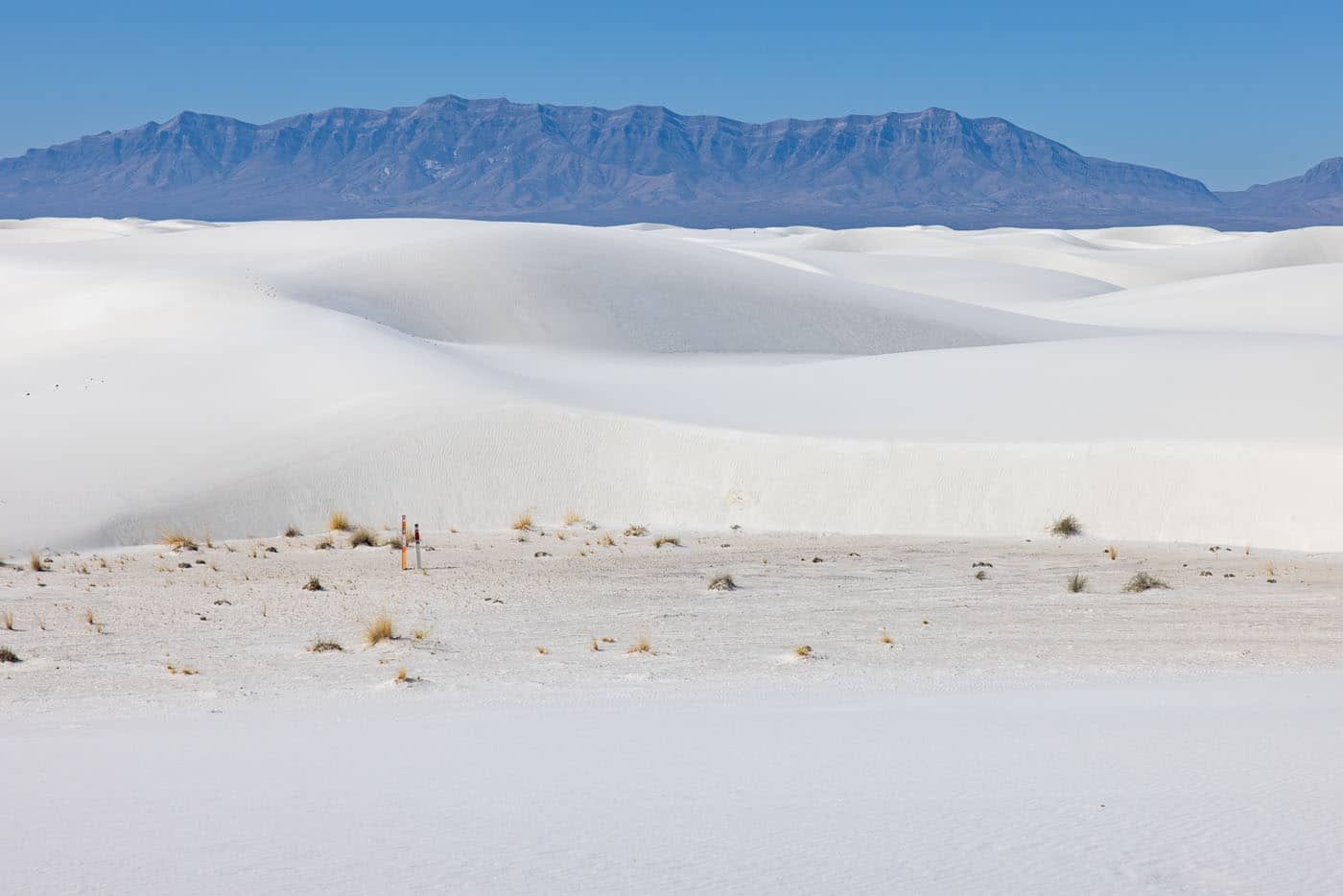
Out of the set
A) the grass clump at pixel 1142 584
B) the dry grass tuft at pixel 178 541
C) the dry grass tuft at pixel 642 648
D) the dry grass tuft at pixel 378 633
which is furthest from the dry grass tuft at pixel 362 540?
the grass clump at pixel 1142 584

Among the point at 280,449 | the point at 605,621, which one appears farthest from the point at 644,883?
the point at 280,449

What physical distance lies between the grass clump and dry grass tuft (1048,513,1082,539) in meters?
3.97

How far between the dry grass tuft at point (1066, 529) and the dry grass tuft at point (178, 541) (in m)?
10.5

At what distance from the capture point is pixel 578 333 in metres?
38.1

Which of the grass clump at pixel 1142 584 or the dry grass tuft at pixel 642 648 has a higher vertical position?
the grass clump at pixel 1142 584

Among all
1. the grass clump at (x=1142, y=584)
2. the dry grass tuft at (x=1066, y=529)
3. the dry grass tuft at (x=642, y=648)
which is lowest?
the dry grass tuft at (x=642, y=648)

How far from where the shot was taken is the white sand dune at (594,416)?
19.8 metres

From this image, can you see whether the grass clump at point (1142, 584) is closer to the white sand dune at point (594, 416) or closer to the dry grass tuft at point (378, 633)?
the white sand dune at point (594, 416)

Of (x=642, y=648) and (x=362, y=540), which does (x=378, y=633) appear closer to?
(x=642, y=648)

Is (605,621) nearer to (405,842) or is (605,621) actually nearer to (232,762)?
(232,762)

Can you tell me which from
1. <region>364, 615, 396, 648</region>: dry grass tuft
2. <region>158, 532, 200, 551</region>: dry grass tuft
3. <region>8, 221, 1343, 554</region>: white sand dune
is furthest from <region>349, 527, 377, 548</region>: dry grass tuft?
<region>364, 615, 396, 648</region>: dry grass tuft

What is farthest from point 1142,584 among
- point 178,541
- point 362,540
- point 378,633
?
point 178,541

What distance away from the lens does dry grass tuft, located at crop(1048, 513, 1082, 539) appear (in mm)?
18781

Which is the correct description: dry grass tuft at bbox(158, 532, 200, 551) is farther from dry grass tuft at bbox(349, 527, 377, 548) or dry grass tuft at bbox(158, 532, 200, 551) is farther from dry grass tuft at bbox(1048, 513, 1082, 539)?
dry grass tuft at bbox(1048, 513, 1082, 539)
